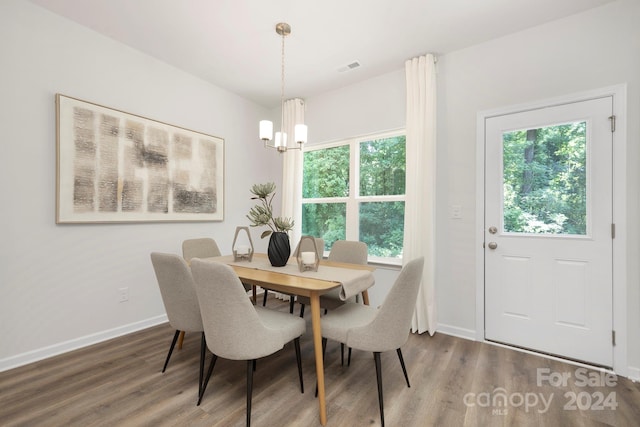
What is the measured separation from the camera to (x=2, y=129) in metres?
2.02

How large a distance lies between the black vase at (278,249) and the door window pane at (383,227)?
4.77 feet

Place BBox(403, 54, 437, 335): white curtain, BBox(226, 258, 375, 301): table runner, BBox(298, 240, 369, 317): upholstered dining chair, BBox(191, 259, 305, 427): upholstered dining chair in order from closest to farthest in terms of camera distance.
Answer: BBox(191, 259, 305, 427): upholstered dining chair
BBox(226, 258, 375, 301): table runner
BBox(298, 240, 369, 317): upholstered dining chair
BBox(403, 54, 437, 335): white curtain

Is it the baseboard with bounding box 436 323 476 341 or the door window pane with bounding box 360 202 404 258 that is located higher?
the door window pane with bounding box 360 202 404 258

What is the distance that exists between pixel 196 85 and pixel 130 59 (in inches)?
27.3

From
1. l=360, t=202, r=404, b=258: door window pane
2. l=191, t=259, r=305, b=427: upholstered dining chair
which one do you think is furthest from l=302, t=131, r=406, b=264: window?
l=191, t=259, r=305, b=427: upholstered dining chair

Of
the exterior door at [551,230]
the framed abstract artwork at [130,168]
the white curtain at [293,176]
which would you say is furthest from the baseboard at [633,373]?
the framed abstract artwork at [130,168]

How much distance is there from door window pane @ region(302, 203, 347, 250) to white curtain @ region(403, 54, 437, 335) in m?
0.93

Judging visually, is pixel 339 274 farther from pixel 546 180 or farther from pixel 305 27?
pixel 305 27

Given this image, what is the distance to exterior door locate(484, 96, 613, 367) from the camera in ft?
6.93

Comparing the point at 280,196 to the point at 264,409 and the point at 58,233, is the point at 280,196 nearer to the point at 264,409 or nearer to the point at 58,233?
the point at 58,233

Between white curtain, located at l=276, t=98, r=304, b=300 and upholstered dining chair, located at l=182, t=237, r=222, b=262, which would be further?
white curtain, located at l=276, t=98, r=304, b=300

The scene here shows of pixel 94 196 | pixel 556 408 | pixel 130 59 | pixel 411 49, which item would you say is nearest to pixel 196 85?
pixel 130 59

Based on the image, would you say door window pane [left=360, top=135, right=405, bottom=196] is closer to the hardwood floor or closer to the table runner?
the table runner

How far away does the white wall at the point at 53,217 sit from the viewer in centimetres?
206
